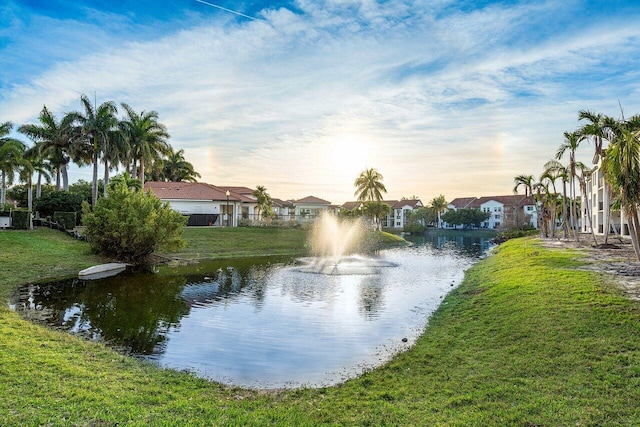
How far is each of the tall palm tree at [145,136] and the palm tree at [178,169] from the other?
87.6ft

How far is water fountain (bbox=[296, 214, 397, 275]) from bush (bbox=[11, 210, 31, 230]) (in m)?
24.8

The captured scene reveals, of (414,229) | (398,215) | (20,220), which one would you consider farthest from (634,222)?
(398,215)

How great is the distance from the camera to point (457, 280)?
25.5 metres

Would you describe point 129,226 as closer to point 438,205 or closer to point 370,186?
point 370,186

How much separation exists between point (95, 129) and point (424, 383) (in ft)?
147

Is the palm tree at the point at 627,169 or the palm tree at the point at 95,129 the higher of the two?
the palm tree at the point at 95,129

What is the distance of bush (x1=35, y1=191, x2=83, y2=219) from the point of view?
44.6 m

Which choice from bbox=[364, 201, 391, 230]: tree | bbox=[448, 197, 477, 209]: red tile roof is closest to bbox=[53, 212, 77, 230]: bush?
bbox=[364, 201, 391, 230]: tree

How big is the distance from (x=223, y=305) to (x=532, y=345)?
41.4 ft

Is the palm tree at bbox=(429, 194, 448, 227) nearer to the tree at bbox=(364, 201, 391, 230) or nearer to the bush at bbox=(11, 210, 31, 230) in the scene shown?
the tree at bbox=(364, 201, 391, 230)

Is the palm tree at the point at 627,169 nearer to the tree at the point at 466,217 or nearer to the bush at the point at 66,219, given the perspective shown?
the bush at the point at 66,219

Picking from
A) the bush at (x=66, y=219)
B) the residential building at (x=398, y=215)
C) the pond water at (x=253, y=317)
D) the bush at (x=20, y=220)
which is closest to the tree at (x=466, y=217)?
the residential building at (x=398, y=215)

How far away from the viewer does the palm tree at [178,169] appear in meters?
79.4

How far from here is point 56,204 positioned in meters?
44.6
